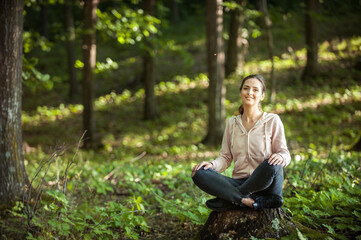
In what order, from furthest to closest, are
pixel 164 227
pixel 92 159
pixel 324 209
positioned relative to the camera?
pixel 92 159 < pixel 164 227 < pixel 324 209

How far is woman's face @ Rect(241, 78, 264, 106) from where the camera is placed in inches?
132

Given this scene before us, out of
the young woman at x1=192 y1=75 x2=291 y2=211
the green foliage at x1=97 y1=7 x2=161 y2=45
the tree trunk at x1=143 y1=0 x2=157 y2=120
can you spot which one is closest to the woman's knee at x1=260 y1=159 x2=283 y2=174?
the young woman at x1=192 y1=75 x2=291 y2=211

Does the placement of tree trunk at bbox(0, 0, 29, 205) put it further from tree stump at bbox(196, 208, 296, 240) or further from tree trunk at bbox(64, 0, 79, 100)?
tree trunk at bbox(64, 0, 79, 100)

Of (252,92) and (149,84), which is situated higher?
(149,84)

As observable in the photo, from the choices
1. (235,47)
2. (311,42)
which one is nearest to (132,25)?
(311,42)

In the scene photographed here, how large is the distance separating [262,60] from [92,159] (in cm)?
1205

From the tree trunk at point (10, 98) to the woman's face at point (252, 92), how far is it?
134 inches

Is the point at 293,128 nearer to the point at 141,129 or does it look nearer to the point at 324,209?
the point at 141,129

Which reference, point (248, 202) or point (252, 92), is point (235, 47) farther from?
point (248, 202)

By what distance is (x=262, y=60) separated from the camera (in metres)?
18.3

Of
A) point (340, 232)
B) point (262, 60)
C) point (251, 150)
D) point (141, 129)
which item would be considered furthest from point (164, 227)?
point (262, 60)

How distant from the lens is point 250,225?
3.25m

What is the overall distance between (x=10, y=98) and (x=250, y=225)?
12.3 ft

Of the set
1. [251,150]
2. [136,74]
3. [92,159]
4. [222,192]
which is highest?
[136,74]
